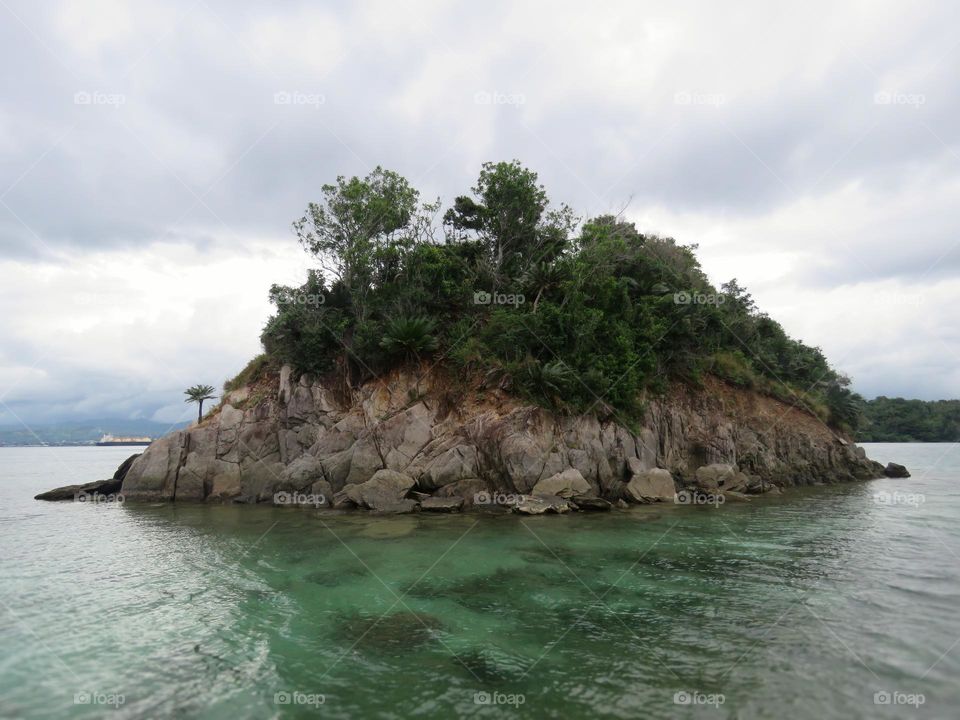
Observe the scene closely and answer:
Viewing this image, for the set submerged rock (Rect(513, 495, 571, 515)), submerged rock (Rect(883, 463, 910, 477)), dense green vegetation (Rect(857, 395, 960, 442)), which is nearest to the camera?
submerged rock (Rect(513, 495, 571, 515))

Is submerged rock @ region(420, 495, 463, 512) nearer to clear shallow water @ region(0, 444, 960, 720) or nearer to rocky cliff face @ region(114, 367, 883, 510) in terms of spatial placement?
rocky cliff face @ region(114, 367, 883, 510)

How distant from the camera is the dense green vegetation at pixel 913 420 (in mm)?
76562

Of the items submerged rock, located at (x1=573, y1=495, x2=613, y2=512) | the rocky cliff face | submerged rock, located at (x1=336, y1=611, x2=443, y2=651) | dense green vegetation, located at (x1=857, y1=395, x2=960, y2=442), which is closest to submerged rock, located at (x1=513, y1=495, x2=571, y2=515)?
submerged rock, located at (x1=573, y1=495, x2=613, y2=512)

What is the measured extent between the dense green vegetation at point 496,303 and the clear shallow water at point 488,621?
9078 mm

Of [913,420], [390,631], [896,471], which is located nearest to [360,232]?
[390,631]

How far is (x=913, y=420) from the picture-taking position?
79625 mm


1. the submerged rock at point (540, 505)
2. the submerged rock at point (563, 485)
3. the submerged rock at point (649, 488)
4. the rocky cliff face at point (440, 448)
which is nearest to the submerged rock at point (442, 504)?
the rocky cliff face at point (440, 448)

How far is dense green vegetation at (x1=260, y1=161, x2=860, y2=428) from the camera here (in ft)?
77.0

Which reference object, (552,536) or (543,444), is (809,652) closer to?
(552,536)

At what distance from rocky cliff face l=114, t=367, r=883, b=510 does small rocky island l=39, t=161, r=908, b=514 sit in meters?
0.08

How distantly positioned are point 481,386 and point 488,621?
50.1 ft

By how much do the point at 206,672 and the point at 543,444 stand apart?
52.0 ft

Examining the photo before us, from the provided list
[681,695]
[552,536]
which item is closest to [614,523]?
[552,536]

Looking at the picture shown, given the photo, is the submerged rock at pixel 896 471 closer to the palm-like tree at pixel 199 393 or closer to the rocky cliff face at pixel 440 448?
the rocky cliff face at pixel 440 448
